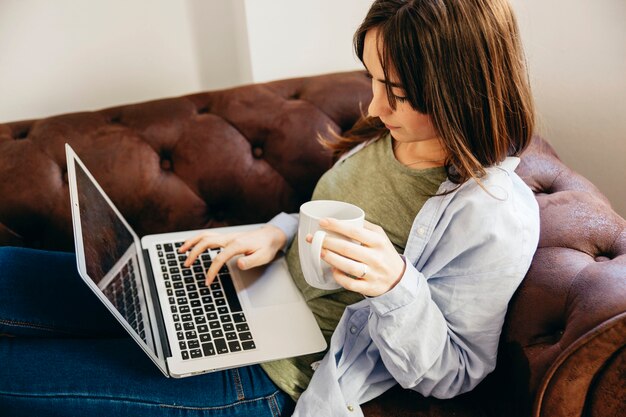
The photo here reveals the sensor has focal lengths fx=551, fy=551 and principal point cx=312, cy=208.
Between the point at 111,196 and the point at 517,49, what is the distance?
2.97 feet

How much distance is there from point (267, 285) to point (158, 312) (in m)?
0.21

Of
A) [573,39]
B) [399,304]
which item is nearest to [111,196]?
[399,304]

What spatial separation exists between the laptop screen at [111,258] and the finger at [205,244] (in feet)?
0.39

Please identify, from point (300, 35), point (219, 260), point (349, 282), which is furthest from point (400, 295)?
point (300, 35)

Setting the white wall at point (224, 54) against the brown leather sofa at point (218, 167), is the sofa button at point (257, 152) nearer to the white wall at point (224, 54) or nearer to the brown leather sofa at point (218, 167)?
the brown leather sofa at point (218, 167)

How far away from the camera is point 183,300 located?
1025 millimetres

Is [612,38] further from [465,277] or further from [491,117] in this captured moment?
[465,277]

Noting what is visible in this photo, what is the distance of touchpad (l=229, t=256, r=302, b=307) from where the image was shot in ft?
3.38

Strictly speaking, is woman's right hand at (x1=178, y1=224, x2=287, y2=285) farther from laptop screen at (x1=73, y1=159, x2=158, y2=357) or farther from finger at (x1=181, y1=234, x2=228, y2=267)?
laptop screen at (x1=73, y1=159, x2=158, y2=357)

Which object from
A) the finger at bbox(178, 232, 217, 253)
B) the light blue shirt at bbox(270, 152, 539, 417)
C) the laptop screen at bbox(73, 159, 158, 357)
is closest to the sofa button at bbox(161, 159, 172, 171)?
the laptop screen at bbox(73, 159, 158, 357)

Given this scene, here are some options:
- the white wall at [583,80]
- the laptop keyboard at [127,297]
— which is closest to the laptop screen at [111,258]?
the laptop keyboard at [127,297]

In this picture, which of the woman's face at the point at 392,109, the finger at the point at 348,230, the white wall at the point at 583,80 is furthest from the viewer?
the white wall at the point at 583,80

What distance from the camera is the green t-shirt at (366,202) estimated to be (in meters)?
0.94

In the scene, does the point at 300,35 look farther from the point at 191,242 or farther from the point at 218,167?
the point at 191,242
